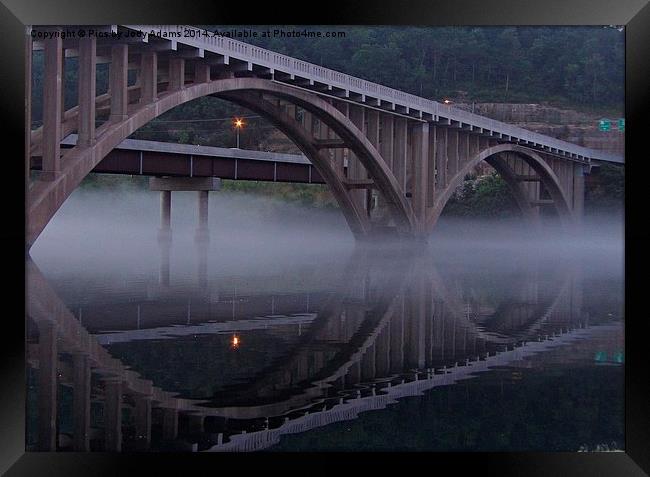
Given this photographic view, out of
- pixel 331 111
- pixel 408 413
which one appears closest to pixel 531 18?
pixel 408 413

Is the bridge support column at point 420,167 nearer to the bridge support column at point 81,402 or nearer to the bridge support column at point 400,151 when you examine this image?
the bridge support column at point 400,151

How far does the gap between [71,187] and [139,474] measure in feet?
48.2

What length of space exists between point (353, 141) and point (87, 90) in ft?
42.4

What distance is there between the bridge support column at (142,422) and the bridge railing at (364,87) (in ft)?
46.4

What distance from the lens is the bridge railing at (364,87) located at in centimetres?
2409

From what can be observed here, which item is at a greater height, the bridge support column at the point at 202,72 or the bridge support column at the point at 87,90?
the bridge support column at the point at 202,72

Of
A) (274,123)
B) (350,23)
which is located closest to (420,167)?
(274,123)

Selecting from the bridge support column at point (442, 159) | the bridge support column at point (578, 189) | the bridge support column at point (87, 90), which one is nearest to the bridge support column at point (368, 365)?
the bridge support column at point (87, 90)

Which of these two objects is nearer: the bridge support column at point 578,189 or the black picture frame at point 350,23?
the black picture frame at point 350,23

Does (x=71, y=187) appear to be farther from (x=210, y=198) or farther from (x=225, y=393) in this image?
(x=210, y=198)

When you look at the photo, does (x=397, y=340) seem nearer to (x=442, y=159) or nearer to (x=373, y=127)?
(x=442, y=159)

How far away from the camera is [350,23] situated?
6.23m

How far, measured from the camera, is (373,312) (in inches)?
584

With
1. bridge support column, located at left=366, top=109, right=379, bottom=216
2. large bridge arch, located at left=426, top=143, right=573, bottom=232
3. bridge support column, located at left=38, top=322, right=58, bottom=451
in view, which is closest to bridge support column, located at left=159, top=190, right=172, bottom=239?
bridge support column, located at left=366, top=109, right=379, bottom=216
